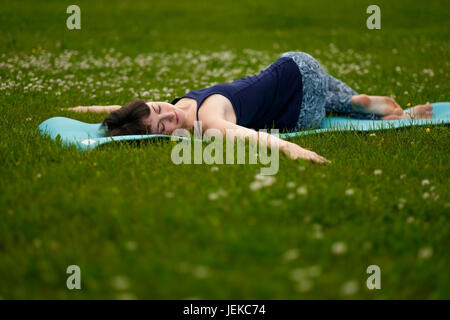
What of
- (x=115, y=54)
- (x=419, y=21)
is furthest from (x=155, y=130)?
(x=419, y=21)

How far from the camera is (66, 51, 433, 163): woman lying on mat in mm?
4441

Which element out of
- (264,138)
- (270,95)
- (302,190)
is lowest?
(302,190)

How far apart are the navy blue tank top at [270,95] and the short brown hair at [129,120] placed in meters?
0.62

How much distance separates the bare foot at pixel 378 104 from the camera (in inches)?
217

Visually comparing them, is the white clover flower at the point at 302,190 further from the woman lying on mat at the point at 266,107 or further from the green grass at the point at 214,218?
the woman lying on mat at the point at 266,107

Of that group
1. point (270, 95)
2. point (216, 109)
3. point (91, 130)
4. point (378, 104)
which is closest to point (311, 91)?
point (270, 95)

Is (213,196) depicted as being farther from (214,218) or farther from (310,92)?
(310,92)

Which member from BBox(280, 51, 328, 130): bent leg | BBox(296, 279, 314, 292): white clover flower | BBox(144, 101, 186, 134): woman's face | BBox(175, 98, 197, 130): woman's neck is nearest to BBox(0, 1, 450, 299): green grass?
BBox(296, 279, 314, 292): white clover flower

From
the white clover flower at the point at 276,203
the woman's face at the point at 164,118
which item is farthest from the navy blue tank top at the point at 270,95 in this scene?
the white clover flower at the point at 276,203

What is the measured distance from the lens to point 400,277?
2.13m

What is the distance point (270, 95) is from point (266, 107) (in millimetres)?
154

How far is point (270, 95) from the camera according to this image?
A: 16.3 feet

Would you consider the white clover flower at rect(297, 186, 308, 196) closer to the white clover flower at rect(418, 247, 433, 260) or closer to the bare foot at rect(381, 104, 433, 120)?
the white clover flower at rect(418, 247, 433, 260)

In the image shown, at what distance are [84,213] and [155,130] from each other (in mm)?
1998
